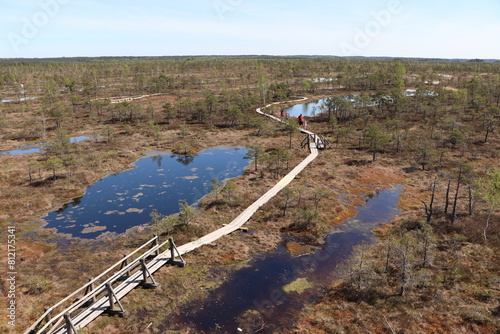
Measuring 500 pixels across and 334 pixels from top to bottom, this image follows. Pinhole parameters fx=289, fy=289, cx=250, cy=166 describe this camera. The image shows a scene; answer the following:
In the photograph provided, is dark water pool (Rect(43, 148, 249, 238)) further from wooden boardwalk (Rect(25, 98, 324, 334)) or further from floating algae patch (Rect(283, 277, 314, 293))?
floating algae patch (Rect(283, 277, 314, 293))

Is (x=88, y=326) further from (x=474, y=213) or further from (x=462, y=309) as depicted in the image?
(x=474, y=213)

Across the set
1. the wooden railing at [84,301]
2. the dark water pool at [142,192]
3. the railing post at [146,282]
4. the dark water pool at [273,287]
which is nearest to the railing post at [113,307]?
the wooden railing at [84,301]

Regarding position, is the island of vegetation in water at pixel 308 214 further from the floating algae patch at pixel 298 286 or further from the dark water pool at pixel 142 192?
the dark water pool at pixel 142 192

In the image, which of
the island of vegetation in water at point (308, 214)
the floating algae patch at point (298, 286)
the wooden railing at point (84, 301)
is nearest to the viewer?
the wooden railing at point (84, 301)

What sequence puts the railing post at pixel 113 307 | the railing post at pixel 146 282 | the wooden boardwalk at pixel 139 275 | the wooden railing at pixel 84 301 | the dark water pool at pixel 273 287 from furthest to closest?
the railing post at pixel 146 282 < the dark water pool at pixel 273 287 < the railing post at pixel 113 307 < the wooden boardwalk at pixel 139 275 < the wooden railing at pixel 84 301

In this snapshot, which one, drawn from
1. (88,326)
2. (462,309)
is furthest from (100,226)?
(462,309)
